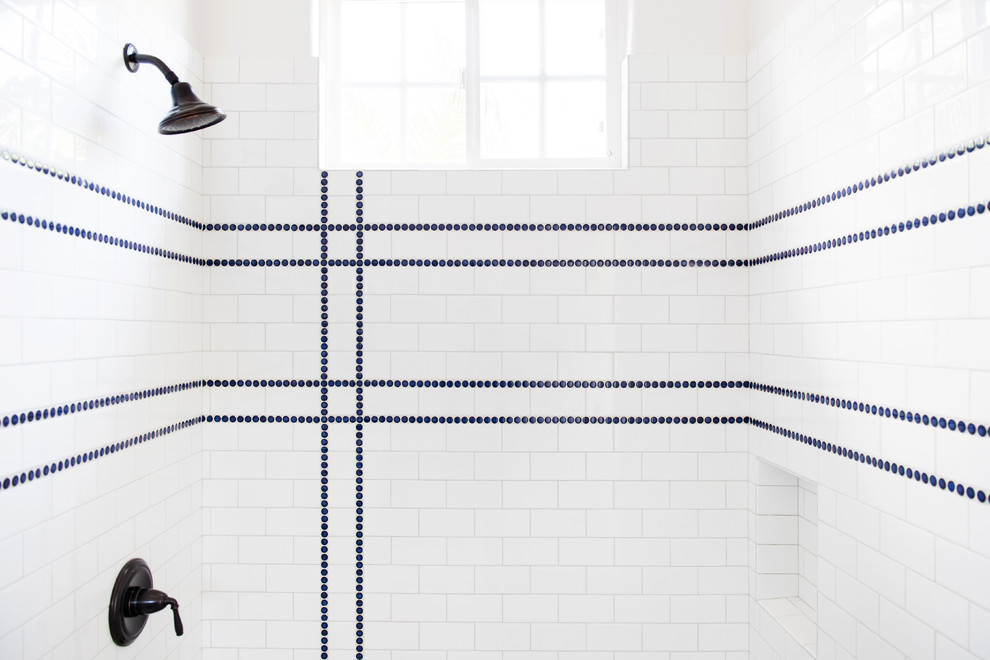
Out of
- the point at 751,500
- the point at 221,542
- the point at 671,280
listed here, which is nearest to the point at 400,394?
the point at 221,542

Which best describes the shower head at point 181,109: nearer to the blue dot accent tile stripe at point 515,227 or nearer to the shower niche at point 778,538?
the blue dot accent tile stripe at point 515,227

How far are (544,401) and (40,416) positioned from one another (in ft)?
4.36

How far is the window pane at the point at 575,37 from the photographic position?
223 cm

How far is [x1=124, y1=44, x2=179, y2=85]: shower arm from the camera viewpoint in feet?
5.24

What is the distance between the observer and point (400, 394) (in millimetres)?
2059

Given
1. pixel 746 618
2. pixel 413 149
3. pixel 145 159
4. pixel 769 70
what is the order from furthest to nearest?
pixel 413 149
pixel 746 618
pixel 769 70
pixel 145 159

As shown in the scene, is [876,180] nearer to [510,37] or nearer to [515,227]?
[515,227]

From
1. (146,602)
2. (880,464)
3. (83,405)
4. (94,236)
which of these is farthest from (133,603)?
(880,464)

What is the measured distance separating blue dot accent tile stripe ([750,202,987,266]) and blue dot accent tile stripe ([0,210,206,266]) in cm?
178

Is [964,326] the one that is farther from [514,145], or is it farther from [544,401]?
[514,145]

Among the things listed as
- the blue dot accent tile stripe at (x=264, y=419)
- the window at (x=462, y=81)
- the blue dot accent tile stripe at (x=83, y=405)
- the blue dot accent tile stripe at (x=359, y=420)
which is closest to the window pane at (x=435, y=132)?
the window at (x=462, y=81)

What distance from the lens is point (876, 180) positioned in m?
1.41

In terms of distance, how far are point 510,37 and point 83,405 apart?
68.7 inches

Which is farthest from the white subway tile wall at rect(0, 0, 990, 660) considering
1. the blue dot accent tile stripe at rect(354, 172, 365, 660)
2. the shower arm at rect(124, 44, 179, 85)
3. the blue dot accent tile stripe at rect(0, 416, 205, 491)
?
the shower arm at rect(124, 44, 179, 85)
